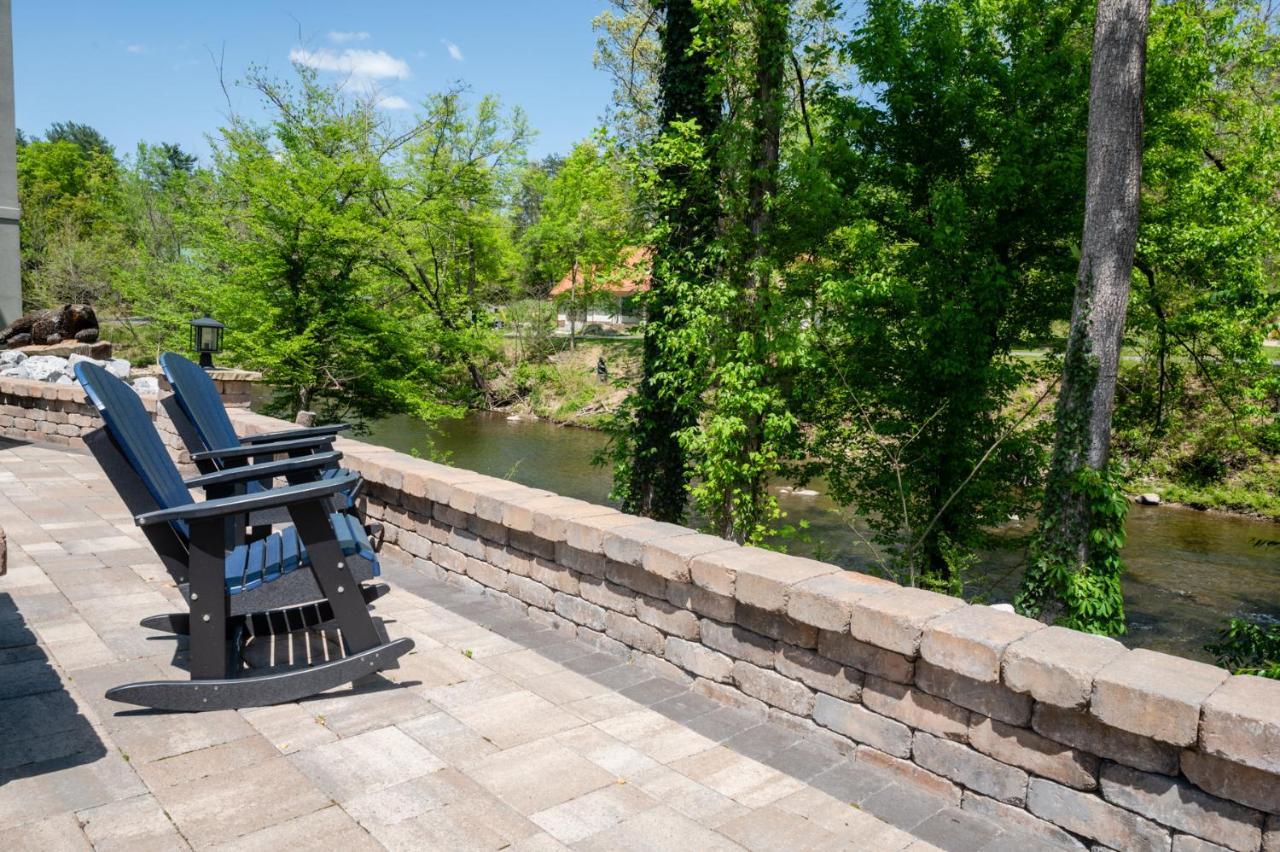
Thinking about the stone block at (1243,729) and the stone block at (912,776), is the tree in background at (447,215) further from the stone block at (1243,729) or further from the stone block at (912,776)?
the stone block at (1243,729)

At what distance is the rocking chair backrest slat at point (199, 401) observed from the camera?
3.62 m

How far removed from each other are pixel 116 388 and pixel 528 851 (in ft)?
6.73

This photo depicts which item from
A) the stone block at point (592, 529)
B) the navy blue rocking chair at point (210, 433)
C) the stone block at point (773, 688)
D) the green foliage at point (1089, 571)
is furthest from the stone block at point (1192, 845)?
the green foliage at point (1089, 571)

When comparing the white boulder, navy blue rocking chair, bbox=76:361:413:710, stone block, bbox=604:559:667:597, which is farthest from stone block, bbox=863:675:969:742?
the white boulder

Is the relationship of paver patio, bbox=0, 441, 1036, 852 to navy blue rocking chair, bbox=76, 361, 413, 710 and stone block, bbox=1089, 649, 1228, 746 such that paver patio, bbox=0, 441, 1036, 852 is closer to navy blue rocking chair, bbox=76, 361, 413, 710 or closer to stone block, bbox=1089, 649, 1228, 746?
navy blue rocking chair, bbox=76, 361, 413, 710

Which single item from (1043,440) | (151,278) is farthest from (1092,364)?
(151,278)

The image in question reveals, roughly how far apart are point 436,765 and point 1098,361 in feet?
19.7

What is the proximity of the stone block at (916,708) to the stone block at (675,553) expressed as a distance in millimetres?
715

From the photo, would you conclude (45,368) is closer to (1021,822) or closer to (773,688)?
(773,688)

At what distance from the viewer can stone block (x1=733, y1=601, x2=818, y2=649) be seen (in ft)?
8.68

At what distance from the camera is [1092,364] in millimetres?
6531

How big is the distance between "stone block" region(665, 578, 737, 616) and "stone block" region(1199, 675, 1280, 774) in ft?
4.46

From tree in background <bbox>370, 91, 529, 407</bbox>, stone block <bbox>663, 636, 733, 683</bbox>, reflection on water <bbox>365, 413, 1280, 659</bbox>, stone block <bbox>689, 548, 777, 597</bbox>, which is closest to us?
stone block <bbox>689, 548, 777, 597</bbox>

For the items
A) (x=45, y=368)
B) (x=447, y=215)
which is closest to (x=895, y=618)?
(x=45, y=368)
